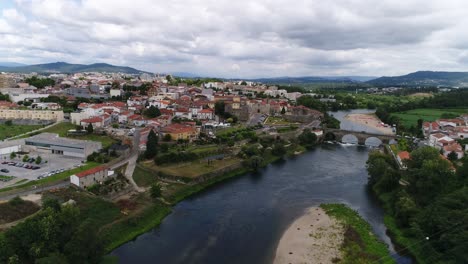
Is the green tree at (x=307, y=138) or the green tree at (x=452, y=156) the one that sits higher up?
the green tree at (x=452, y=156)

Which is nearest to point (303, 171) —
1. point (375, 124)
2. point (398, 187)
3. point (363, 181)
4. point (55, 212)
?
point (363, 181)

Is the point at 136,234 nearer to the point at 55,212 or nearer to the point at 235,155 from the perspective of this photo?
the point at 55,212

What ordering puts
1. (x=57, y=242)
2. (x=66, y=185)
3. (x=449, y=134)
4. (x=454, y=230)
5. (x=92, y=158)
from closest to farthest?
(x=57, y=242), (x=454, y=230), (x=66, y=185), (x=92, y=158), (x=449, y=134)

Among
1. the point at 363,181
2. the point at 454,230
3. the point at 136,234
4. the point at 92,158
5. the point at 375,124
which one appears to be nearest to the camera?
the point at 454,230

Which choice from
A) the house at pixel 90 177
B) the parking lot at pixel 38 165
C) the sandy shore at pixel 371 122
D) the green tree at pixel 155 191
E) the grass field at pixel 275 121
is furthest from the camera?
the sandy shore at pixel 371 122

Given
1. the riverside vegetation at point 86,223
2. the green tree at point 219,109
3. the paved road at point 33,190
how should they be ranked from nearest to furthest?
1. the riverside vegetation at point 86,223
2. the paved road at point 33,190
3. the green tree at point 219,109

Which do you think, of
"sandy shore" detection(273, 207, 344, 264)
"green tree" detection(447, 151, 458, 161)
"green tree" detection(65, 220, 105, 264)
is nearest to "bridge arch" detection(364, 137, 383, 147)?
"green tree" detection(447, 151, 458, 161)

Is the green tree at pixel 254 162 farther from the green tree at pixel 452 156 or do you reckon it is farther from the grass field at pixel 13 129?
the grass field at pixel 13 129

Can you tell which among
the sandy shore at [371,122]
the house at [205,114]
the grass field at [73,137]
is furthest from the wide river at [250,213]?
the sandy shore at [371,122]
